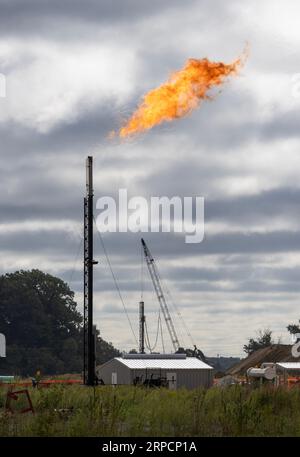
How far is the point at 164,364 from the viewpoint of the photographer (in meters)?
82.6

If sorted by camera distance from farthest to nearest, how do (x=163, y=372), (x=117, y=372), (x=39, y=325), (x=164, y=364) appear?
(x=39, y=325) < (x=117, y=372) < (x=164, y=364) < (x=163, y=372)

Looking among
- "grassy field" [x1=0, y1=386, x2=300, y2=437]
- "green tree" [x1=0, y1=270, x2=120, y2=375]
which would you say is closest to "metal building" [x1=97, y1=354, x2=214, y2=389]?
"grassy field" [x1=0, y1=386, x2=300, y2=437]

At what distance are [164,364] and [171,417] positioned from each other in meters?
53.8

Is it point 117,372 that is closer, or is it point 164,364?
point 164,364

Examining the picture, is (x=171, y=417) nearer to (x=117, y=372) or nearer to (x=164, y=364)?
(x=164, y=364)

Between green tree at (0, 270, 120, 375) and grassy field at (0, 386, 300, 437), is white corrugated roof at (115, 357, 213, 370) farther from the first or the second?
green tree at (0, 270, 120, 375)

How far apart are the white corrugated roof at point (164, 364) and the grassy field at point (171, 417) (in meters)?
46.7

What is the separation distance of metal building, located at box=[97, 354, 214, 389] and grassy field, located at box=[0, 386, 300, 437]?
144 feet

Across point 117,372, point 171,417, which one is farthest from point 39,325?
point 171,417

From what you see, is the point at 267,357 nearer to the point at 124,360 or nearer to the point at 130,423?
the point at 124,360

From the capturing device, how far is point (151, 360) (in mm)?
85062

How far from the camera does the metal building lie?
7994 centimetres

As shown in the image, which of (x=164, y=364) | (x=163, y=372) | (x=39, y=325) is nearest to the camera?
(x=163, y=372)
